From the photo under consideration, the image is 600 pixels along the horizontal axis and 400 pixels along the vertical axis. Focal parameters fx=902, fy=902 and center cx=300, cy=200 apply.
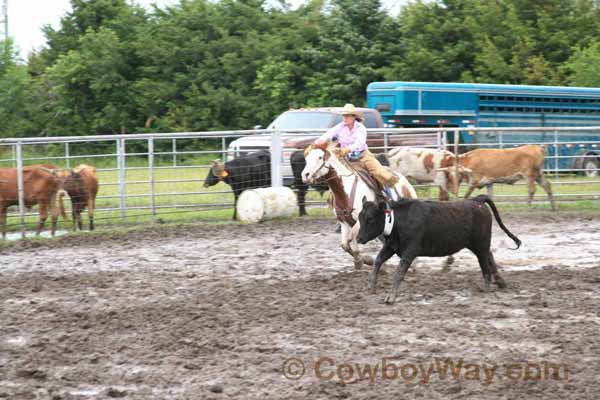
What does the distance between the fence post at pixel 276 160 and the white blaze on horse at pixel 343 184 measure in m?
5.68

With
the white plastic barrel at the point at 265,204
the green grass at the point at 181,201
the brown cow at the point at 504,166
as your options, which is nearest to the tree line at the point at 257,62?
the green grass at the point at 181,201

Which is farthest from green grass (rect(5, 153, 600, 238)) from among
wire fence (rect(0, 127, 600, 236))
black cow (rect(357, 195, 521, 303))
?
black cow (rect(357, 195, 521, 303))

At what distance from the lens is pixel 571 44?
32.2 meters

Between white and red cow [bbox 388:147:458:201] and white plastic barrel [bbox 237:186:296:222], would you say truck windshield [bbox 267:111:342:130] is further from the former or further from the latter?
white plastic barrel [bbox 237:186:296:222]

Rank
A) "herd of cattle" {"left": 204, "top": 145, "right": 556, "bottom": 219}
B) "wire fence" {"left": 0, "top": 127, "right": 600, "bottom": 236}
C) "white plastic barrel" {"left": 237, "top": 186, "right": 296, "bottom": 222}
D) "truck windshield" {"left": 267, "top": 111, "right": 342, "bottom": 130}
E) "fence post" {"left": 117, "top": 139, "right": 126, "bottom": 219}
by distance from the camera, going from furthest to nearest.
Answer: "truck windshield" {"left": 267, "top": 111, "right": 342, "bottom": 130}
"herd of cattle" {"left": 204, "top": 145, "right": 556, "bottom": 219}
"fence post" {"left": 117, "top": 139, "right": 126, "bottom": 219}
"white plastic barrel" {"left": 237, "top": 186, "right": 296, "bottom": 222}
"wire fence" {"left": 0, "top": 127, "right": 600, "bottom": 236}

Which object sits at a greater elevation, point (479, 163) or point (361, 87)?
point (361, 87)

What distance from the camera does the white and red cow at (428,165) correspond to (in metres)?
15.9

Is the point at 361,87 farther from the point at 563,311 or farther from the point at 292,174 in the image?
the point at 563,311

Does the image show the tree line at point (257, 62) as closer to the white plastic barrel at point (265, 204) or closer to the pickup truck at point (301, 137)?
the pickup truck at point (301, 137)

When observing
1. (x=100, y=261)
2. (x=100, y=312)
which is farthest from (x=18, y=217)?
(x=100, y=312)

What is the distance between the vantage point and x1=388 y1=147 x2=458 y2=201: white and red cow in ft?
52.0

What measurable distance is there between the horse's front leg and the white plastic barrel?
4.59 meters

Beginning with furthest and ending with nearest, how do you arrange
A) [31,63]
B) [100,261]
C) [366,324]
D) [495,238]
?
1. [31,63]
2. [495,238]
3. [100,261]
4. [366,324]

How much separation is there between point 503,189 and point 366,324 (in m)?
12.1
